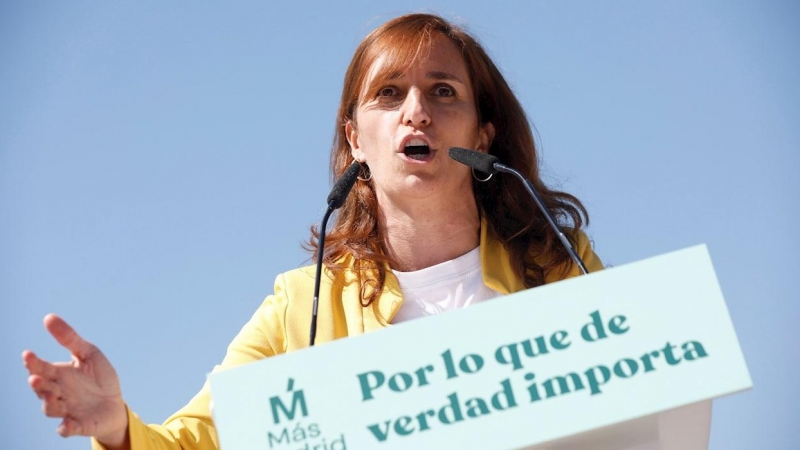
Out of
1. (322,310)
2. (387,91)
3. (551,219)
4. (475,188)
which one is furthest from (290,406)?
(475,188)

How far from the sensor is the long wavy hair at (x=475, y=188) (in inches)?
117

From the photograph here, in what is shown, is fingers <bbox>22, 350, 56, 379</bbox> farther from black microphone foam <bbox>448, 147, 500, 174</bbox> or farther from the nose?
the nose

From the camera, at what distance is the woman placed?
9.25 feet

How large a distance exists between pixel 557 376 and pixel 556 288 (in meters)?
0.15

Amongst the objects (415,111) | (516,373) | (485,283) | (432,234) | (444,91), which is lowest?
(516,373)

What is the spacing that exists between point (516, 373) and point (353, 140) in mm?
1937

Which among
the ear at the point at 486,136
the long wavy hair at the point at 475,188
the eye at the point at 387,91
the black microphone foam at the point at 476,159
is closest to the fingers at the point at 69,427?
the long wavy hair at the point at 475,188

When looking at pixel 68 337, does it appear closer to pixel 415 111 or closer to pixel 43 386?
pixel 43 386

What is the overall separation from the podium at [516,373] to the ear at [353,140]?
5.77ft

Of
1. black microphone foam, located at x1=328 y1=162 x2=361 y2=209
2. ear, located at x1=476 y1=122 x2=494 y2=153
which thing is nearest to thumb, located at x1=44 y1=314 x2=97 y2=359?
black microphone foam, located at x1=328 y1=162 x2=361 y2=209

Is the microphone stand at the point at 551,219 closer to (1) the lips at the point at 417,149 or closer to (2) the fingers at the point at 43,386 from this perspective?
(1) the lips at the point at 417,149

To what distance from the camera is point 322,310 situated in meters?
2.82

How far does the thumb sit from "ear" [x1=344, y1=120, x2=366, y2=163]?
4.79 ft

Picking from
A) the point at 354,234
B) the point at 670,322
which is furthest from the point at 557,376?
the point at 354,234
